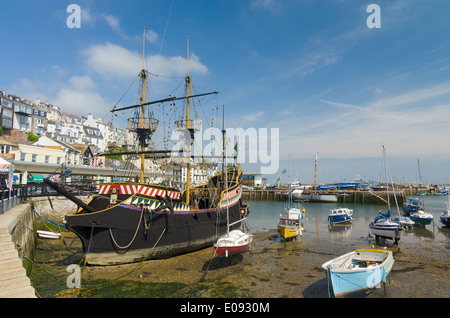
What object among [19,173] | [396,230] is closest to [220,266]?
[396,230]

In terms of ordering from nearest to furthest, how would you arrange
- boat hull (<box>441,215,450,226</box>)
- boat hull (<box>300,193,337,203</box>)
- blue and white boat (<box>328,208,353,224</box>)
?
boat hull (<box>441,215,450,226</box>), blue and white boat (<box>328,208,353,224</box>), boat hull (<box>300,193,337,203</box>)

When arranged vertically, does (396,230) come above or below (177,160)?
below

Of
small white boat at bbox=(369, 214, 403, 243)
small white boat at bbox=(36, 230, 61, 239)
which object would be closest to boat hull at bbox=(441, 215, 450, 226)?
small white boat at bbox=(369, 214, 403, 243)

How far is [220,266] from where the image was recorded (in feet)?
58.9

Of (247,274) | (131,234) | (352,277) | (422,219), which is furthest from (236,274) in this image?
(422,219)

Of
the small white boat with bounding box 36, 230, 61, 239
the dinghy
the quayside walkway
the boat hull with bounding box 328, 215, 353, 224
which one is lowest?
the boat hull with bounding box 328, 215, 353, 224

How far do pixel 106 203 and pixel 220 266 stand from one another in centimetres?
936

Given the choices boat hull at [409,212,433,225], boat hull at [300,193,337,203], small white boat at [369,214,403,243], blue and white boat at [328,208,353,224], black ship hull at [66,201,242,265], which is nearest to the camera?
black ship hull at [66,201,242,265]

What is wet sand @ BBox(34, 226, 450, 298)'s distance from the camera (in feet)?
44.2

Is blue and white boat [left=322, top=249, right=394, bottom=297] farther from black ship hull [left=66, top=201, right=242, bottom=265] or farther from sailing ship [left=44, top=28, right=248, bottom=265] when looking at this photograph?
black ship hull [left=66, top=201, right=242, bottom=265]

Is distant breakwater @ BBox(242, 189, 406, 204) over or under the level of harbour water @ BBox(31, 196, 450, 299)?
under

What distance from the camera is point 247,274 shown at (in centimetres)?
1664

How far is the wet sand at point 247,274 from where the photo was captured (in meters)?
13.5
